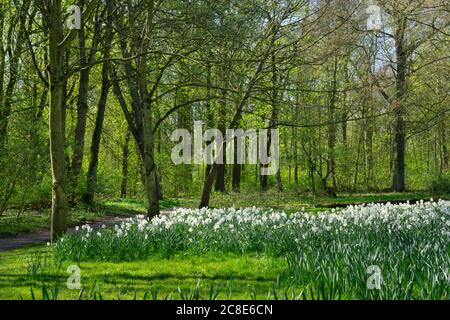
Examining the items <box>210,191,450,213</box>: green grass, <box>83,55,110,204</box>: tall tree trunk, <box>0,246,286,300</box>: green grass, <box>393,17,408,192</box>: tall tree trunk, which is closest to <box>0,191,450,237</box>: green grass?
<box>210,191,450,213</box>: green grass

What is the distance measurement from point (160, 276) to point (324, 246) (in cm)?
192

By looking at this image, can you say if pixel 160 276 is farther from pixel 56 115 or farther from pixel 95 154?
pixel 95 154

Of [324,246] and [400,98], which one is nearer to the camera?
[324,246]

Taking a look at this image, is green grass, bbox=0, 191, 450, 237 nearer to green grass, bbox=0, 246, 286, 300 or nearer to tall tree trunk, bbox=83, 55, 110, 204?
tall tree trunk, bbox=83, 55, 110, 204

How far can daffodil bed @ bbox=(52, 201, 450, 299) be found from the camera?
4.17 m

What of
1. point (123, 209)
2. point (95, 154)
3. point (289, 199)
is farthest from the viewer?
point (289, 199)

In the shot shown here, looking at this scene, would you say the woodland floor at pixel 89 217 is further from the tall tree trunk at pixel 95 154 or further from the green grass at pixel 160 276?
the green grass at pixel 160 276

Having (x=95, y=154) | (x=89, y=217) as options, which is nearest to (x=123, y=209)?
(x=95, y=154)

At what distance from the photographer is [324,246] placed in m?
5.86

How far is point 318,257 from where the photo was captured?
16.5ft

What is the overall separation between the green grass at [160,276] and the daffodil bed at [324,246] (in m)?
0.28

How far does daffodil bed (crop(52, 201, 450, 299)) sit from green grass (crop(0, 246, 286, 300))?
11.1 inches
